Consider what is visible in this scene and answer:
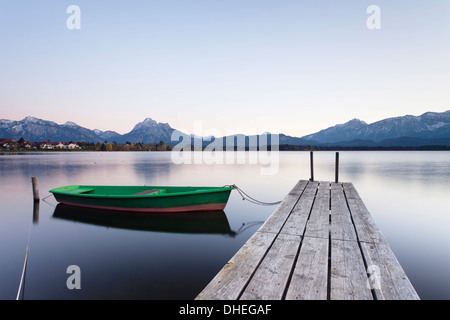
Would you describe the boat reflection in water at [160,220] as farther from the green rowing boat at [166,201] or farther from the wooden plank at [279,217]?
the wooden plank at [279,217]

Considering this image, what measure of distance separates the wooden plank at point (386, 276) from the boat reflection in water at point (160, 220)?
6417mm

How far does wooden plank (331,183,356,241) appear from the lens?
19.2 feet

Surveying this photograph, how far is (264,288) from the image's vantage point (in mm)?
3525

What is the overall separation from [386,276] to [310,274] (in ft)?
3.83

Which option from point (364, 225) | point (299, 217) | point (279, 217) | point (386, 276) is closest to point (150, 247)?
point (279, 217)

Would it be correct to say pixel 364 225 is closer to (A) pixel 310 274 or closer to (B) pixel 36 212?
(A) pixel 310 274

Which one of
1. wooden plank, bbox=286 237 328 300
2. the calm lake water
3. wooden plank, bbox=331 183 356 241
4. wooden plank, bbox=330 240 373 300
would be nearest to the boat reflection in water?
Result: the calm lake water

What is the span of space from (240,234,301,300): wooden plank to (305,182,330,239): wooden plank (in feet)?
3.06

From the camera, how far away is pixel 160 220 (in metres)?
12.5

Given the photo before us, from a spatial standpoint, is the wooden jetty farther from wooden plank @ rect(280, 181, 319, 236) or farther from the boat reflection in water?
the boat reflection in water

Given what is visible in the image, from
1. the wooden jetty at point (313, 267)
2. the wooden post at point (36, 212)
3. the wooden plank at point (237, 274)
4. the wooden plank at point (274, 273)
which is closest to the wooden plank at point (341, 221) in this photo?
the wooden jetty at point (313, 267)
